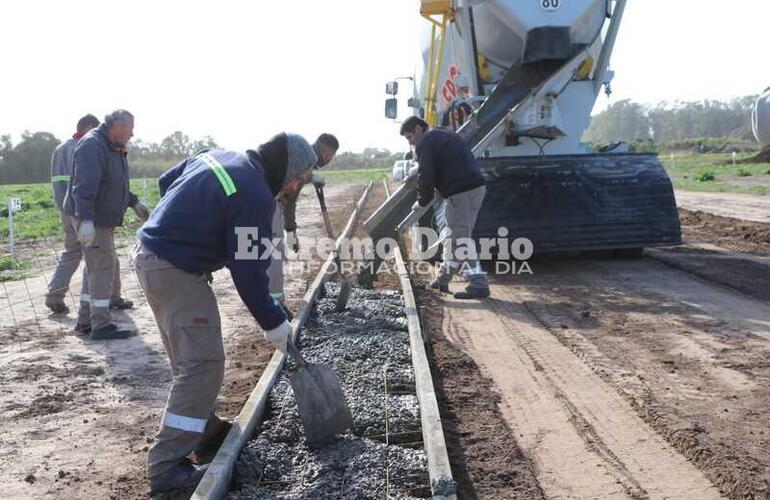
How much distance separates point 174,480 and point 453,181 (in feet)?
16.9

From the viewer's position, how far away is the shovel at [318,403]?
4244 millimetres

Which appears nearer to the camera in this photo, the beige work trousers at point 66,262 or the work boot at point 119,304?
the beige work trousers at point 66,262

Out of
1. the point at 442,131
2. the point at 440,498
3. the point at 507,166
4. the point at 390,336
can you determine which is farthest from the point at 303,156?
the point at 507,166

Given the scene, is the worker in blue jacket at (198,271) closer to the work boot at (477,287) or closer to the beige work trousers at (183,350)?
the beige work trousers at (183,350)

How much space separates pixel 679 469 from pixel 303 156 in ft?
8.32

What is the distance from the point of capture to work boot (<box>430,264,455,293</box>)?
28.8 ft

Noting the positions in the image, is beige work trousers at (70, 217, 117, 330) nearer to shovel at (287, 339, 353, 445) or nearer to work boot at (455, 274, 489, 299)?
shovel at (287, 339, 353, 445)

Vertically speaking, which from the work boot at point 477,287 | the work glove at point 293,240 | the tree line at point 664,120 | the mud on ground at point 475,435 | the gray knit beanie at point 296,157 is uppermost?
the tree line at point 664,120

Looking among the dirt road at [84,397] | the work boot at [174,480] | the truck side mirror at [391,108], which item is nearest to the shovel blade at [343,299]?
the dirt road at [84,397]

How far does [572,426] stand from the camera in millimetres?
4625

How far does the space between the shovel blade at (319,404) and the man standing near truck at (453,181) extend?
13.9 ft

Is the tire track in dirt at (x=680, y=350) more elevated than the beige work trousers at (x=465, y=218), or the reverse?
the beige work trousers at (x=465, y=218)

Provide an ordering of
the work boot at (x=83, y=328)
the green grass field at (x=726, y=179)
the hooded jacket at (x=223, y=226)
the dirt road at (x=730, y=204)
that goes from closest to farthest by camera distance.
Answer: the hooded jacket at (x=223, y=226), the work boot at (x=83, y=328), the dirt road at (x=730, y=204), the green grass field at (x=726, y=179)

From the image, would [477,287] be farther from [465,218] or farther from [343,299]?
[343,299]
